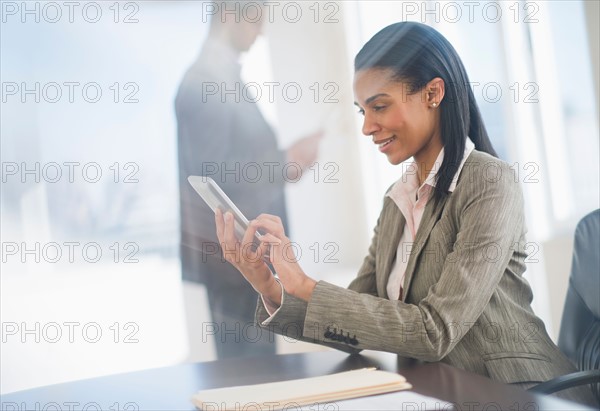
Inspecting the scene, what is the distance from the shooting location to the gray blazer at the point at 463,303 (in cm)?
126

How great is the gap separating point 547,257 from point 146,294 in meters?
1.65

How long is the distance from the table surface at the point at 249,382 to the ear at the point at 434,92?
54 cm

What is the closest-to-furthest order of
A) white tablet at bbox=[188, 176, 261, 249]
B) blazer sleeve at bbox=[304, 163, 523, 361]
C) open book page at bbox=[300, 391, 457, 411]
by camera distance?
open book page at bbox=[300, 391, 457, 411], blazer sleeve at bbox=[304, 163, 523, 361], white tablet at bbox=[188, 176, 261, 249]

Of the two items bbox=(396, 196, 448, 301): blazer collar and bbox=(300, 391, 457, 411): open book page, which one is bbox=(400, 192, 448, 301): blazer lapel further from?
bbox=(300, 391, 457, 411): open book page

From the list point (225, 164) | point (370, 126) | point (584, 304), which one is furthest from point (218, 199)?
point (225, 164)

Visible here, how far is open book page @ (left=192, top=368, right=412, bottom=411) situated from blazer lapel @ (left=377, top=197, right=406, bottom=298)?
0.38m

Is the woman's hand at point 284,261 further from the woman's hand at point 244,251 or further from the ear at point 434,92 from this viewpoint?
the ear at point 434,92

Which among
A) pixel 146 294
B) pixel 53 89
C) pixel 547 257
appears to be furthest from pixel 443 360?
pixel 53 89

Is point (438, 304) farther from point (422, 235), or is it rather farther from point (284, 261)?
point (284, 261)

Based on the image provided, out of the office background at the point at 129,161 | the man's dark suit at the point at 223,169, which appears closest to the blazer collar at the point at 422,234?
the office background at the point at 129,161

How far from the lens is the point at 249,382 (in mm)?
1188

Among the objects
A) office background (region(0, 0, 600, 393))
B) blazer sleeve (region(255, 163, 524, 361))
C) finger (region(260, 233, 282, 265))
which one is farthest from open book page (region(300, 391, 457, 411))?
office background (region(0, 0, 600, 393))

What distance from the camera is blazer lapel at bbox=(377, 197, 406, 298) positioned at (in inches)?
59.5

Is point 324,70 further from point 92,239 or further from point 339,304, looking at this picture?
point 339,304
